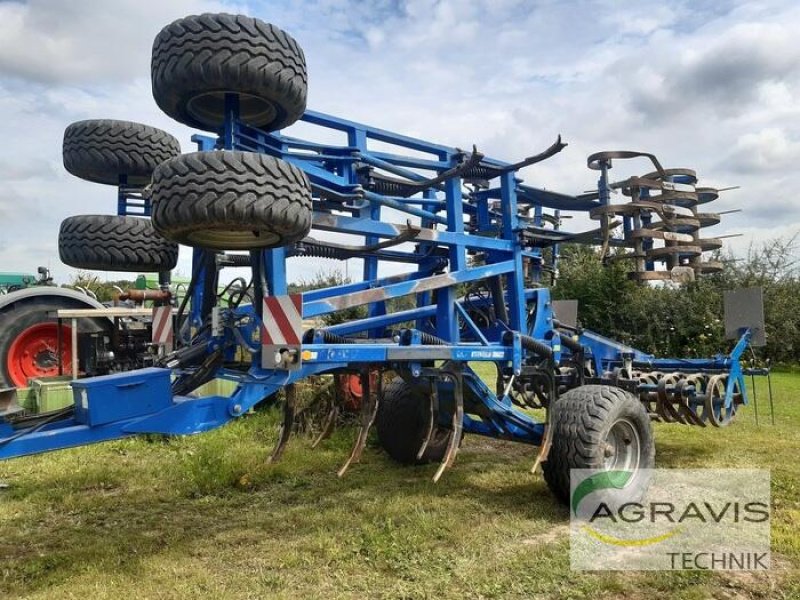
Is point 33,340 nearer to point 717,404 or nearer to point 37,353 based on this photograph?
point 37,353

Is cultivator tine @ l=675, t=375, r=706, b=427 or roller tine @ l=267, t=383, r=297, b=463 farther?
cultivator tine @ l=675, t=375, r=706, b=427

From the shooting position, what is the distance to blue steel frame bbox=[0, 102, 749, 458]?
11.0ft

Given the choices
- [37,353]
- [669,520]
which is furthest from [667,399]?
[37,353]

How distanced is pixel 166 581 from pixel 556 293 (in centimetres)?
1383

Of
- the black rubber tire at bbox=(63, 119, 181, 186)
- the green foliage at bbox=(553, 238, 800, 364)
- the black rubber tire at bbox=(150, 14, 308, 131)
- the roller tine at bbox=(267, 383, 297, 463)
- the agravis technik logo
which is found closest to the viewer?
the black rubber tire at bbox=(150, 14, 308, 131)

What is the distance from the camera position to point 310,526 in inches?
177

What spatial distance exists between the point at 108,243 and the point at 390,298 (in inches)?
78.8

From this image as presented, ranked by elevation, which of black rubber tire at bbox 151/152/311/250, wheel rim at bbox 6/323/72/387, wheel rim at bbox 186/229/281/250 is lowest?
wheel rim at bbox 6/323/72/387

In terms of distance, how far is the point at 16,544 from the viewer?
4227mm

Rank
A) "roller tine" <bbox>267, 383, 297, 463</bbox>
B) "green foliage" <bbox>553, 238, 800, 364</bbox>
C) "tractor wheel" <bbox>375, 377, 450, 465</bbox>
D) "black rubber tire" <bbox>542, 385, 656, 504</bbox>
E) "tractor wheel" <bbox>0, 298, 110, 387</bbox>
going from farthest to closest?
"green foliage" <bbox>553, 238, 800, 364</bbox>
"tractor wheel" <bbox>0, 298, 110, 387</bbox>
"tractor wheel" <bbox>375, 377, 450, 465</bbox>
"black rubber tire" <bbox>542, 385, 656, 504</bbox>
"roller tine" <bbox>267, 383, 297, 463</bbox>

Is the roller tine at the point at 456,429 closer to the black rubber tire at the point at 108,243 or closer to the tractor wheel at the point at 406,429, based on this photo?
the tractor wheel at the point at 406,429

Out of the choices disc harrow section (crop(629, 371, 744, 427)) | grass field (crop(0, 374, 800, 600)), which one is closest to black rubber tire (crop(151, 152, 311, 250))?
grass field (crop(0, 374, 800, 600))

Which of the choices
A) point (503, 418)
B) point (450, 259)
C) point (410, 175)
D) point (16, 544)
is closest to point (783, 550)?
point (503, 418)

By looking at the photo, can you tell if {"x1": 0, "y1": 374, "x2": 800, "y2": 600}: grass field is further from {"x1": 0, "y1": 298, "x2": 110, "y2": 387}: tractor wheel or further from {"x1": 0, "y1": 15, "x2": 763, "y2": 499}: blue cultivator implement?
{"x1": 0, "y1": 298, "x2": 110, "y2": 387}: tractor wheel
